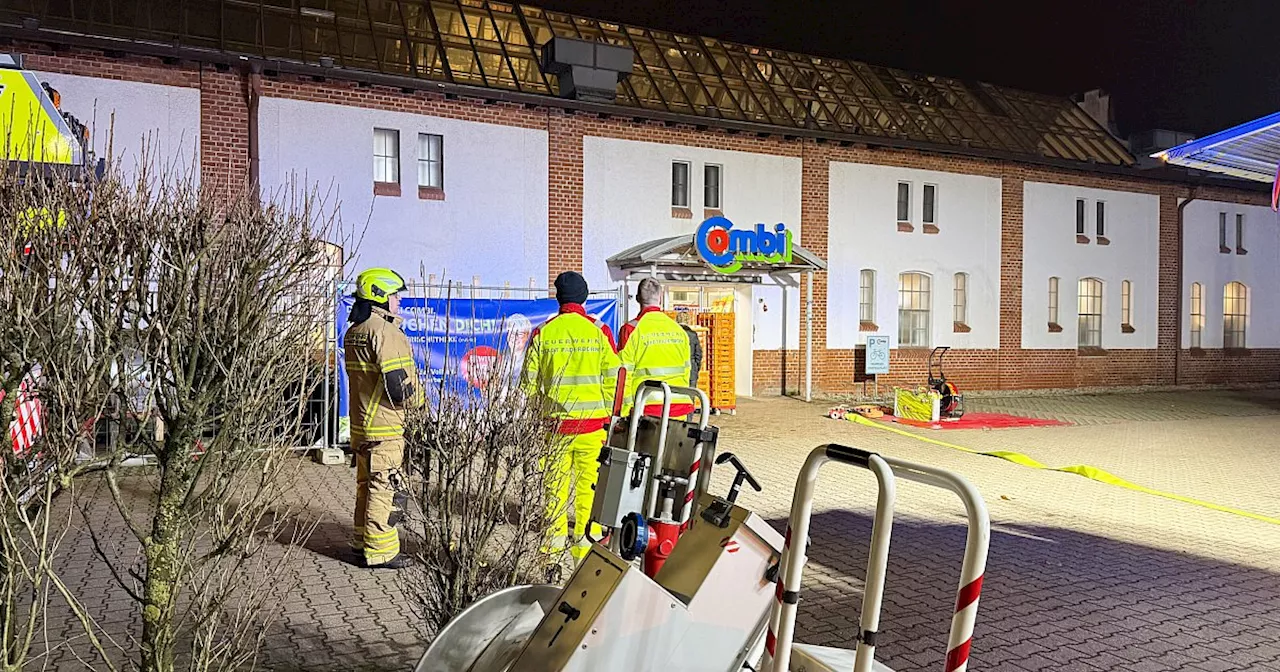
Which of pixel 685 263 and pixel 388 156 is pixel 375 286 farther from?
pixel 685 263

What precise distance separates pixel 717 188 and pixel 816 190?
8.02 ft

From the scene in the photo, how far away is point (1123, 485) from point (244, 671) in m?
9.53

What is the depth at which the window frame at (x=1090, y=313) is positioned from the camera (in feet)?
76.9

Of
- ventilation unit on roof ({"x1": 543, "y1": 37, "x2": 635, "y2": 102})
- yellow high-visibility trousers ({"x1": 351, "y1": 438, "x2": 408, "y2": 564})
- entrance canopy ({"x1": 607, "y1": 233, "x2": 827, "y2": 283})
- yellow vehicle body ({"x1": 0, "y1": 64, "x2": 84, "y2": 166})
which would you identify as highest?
ventilation unit on roof ({"x1": 543, "y1": 37, "x2": 635, "y2": 102})

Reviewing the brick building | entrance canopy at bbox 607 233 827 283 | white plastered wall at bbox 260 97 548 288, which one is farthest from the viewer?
entrance canopy at bbox 607 233 827 283

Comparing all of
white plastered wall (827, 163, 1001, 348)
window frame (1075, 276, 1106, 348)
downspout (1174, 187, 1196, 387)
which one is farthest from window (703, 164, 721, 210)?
downspout (1174, 187, 1196, 387)

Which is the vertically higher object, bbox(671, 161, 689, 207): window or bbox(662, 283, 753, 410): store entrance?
bbox(671, 161, 689, 207): window

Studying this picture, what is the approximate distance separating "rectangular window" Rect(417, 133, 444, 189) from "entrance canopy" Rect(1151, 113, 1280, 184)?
37.3 ft

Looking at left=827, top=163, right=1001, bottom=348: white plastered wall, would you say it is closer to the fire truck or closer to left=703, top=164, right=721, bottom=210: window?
left=703, top=164, right=721, bottom=210: window

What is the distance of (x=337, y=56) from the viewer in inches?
636

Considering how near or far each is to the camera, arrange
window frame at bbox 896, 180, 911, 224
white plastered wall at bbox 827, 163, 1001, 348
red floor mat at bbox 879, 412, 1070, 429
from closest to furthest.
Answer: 1. red floor mat at bbox 879, 412, 1070, 429
2. white plastered wall at bbox 827, 163, 1001, 348
3. window frame at bbox 896, 180, 911, 224

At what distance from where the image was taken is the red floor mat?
1504 cm

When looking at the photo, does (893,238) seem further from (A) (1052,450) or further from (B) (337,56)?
(B) (337,56)

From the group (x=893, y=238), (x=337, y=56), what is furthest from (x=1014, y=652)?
(x=893, y=238)
